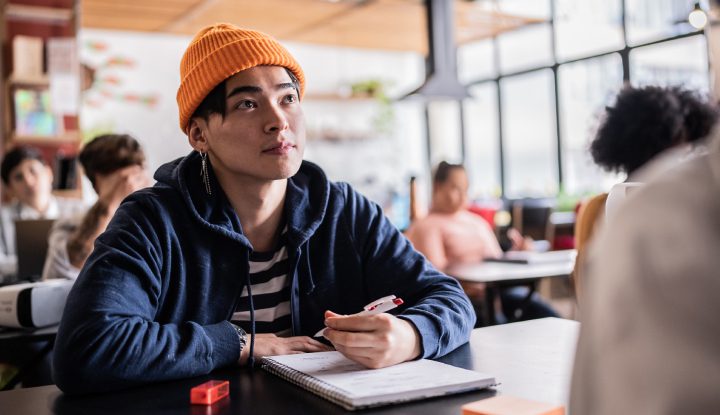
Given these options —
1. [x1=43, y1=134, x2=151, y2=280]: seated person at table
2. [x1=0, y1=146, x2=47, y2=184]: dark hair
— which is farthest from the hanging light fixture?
[x1=0, y1=146, x2=47, y2=184]: dark hair

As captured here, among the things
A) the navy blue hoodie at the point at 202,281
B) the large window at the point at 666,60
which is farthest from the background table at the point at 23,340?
the large window at the point at 666,60

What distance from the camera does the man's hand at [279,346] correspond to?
1.25 meters

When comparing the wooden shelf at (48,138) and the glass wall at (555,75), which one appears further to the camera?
the glass wall at (555,75)

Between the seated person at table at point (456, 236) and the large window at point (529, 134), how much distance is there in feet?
14.6

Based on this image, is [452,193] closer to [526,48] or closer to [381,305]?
[381,305]

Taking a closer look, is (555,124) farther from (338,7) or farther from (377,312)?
(377,312)

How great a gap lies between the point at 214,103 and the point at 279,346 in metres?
0.58

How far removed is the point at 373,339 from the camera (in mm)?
1121

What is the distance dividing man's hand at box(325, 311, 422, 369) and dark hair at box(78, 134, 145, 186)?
5.32 feet

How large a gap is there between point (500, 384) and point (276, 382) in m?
0.35

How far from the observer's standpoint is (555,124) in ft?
26.7

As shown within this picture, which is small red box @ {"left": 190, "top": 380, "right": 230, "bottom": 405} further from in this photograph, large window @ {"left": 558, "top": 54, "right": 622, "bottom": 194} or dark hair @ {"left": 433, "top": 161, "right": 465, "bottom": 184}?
large window @ {"left": 558, "top": 54, "right": 622, "bottom": 194}

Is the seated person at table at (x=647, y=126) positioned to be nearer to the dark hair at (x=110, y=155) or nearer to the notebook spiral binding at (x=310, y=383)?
the notebook spiral binding at (x=310, y=383)

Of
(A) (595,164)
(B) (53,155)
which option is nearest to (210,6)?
(B) (53,155)
